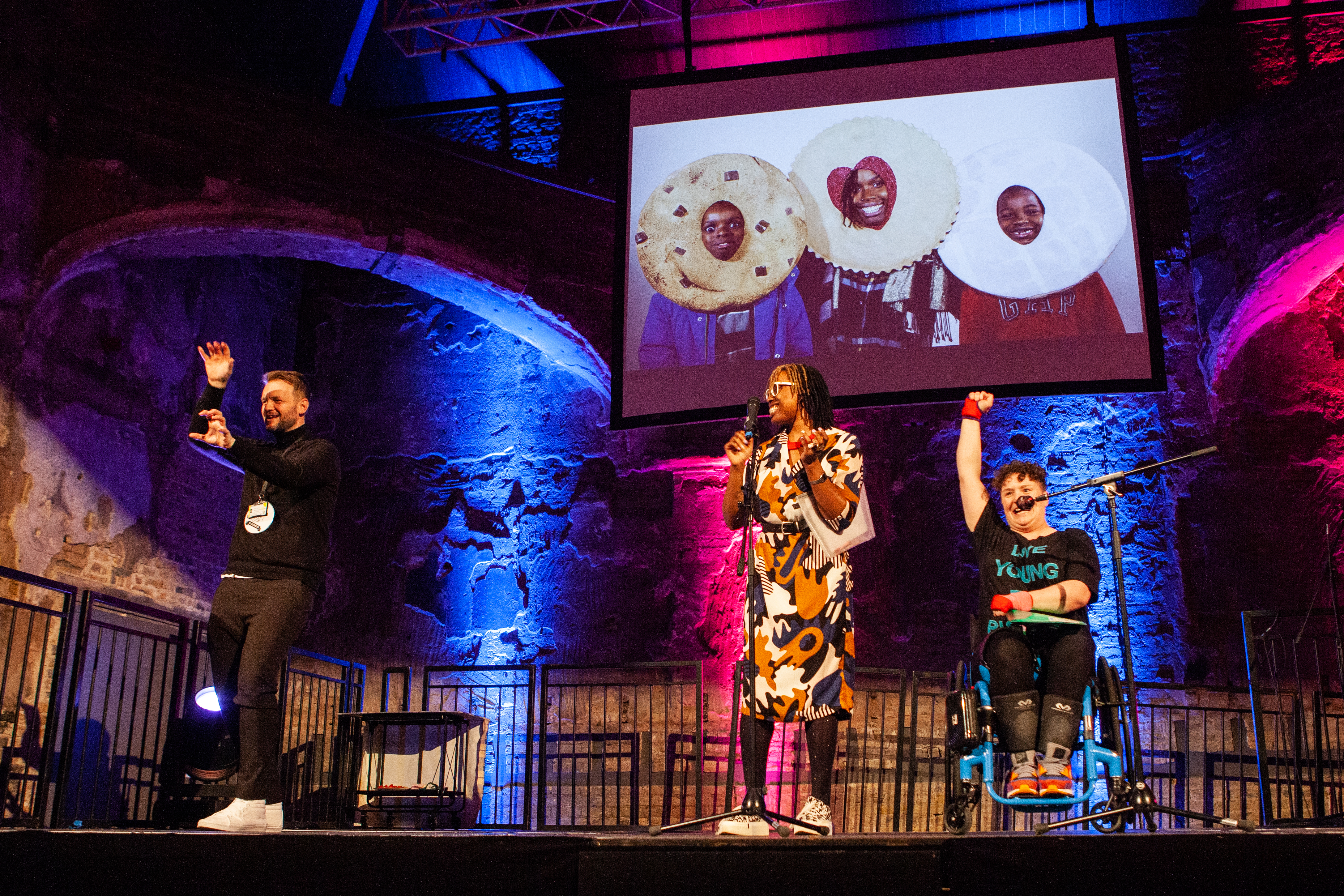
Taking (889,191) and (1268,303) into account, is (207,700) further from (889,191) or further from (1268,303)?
(1268,303)

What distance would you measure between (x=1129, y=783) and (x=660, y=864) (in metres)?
1.57

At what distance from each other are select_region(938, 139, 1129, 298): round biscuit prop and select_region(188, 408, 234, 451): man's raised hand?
4193mm

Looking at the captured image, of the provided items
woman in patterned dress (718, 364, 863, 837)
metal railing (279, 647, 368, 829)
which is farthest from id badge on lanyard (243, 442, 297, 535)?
metal railing (279, 647, 368, 829)

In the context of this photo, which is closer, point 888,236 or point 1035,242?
point 1035,242

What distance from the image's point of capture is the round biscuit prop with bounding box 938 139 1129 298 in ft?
19.8

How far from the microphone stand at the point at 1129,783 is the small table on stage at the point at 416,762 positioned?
341cm

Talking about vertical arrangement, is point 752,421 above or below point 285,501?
above

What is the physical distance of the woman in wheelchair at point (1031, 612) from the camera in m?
3.32

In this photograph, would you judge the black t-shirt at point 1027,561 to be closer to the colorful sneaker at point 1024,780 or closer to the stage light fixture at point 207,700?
the colorful sneaker at point 1024,780

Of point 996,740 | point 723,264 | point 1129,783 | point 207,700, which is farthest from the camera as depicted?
point 723,264

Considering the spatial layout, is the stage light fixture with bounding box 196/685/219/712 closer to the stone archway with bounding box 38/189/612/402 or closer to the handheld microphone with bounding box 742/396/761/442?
the stone archway with bounding box 38/189/612/402

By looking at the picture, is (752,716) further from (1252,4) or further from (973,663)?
(1252,4)

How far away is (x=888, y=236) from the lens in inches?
250

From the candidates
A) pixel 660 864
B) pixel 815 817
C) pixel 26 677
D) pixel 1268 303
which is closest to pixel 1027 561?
pixel 815 817
